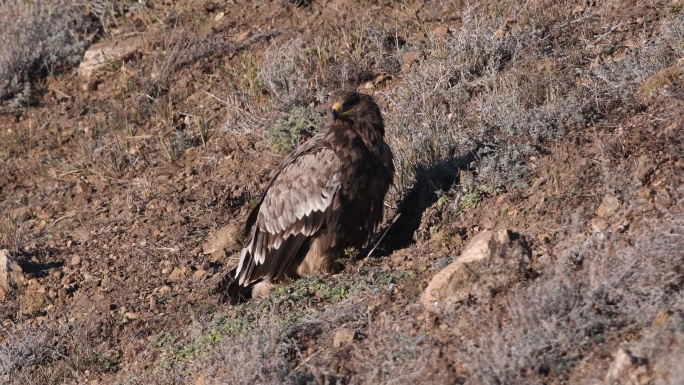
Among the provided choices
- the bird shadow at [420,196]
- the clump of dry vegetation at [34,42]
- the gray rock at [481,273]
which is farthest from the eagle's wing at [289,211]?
the clump of dry vegetation at [34,42]

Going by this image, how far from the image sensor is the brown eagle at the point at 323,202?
304 inches

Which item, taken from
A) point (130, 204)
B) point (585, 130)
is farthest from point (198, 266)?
point (585, 130)

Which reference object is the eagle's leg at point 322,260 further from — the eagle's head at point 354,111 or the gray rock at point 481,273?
the gray rock at point 481,273

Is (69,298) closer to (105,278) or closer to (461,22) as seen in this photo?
(105,278)

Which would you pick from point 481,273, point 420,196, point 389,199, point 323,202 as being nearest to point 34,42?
point 389,199

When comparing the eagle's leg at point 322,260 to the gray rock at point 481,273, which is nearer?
the gray rock at point 481,273

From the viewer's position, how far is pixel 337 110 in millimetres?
7953

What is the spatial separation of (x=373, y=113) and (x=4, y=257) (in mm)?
3485

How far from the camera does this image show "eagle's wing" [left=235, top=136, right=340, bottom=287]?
7844mm

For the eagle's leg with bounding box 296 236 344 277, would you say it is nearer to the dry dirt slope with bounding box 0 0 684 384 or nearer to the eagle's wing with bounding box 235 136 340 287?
the eagle's wing with bounding box 235 136 340 287

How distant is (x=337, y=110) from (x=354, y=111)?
0.14 metres

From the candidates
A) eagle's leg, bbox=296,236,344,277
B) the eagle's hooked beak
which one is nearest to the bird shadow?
→ eagle's leg, bbox=296,236,344,277

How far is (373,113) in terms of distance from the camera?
802 centimetres

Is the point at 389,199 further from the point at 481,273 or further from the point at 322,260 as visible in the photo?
the point at 481,273
